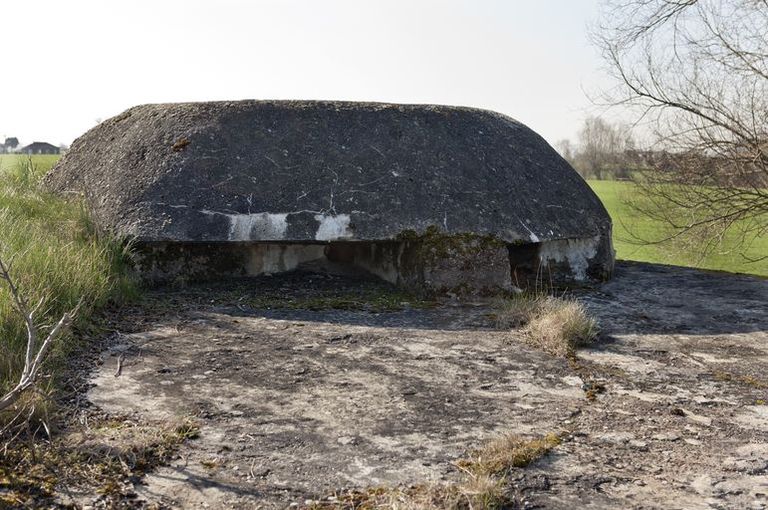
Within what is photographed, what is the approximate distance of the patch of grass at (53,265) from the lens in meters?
4.78

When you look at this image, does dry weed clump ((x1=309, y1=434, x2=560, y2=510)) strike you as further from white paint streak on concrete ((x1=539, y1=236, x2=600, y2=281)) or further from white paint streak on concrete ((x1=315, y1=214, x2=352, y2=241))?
white paint streak on concrete ((x1=539, y1=236, x2=600, y2=281))

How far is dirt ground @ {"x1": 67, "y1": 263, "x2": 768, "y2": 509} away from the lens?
11.5 ft

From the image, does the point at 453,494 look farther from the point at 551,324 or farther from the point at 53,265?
the point at 53,265

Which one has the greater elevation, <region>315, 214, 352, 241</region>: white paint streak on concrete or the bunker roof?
the bunker roof

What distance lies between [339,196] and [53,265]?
8.20 feet

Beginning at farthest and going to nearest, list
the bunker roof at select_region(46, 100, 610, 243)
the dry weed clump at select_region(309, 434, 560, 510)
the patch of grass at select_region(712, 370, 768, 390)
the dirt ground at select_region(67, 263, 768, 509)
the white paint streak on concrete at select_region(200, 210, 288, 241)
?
the bunker roof at select_region(46, 100, 610, 243), the white paint streak on concrete at select_region(200, 210, 288, 241), the patch of grass at select_region(712, 370, 768, 390), the dirt ground at select_region(67, 263, 768, 509), the dry weed clump at select_region(309, 434, 560, 510)

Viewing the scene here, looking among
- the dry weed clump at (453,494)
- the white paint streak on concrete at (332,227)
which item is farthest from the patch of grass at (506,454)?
the white paint streak on concrete at (332,227)

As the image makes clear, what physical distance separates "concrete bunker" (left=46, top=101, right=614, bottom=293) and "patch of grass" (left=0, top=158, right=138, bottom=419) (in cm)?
28

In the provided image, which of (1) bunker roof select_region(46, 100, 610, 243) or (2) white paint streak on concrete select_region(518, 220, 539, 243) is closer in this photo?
(1) bunker roof select_region(46, 100, 610, 243)

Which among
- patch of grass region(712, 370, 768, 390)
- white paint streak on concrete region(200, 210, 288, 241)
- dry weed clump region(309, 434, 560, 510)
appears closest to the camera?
dry weed clump region(309, 434, 560, 510)

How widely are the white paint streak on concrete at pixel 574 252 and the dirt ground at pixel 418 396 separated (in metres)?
0.91

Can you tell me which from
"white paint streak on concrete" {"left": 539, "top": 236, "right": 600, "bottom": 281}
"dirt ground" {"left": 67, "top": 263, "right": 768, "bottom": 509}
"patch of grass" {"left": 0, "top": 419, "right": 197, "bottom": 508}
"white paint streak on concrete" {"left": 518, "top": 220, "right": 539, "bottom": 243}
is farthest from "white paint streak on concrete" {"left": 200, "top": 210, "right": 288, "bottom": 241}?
"patch of grass" {"left": 0, "top": 419, "right": 197, "bottom": 508}

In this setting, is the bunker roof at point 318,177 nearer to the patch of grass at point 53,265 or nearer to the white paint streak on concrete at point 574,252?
the white paint streak on concrete at point 574,252

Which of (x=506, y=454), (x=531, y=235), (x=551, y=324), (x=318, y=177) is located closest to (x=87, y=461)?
(x=506, y=454)
